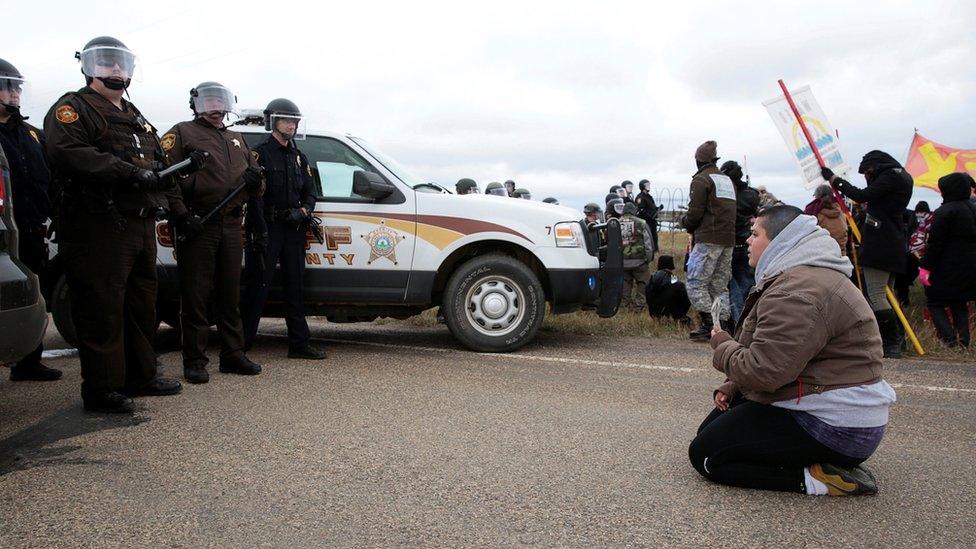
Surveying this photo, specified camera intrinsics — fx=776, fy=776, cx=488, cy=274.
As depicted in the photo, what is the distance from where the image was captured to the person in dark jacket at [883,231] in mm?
7387

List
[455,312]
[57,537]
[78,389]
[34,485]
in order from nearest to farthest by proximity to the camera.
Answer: [57,537]
[34,485]
[78,389]
[455,312]

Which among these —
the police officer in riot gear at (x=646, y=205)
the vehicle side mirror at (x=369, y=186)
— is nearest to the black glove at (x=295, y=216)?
the vehicle side mirror at (x=369, y=186)

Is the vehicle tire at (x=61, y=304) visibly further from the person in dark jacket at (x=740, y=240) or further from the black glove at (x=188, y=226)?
the person in dark jacket at (x=740, y=240)

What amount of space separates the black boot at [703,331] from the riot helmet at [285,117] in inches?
179

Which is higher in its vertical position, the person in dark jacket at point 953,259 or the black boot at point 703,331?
the person in dark jacket at point 953,259

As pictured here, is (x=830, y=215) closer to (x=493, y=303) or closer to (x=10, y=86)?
(x=493, y=303)

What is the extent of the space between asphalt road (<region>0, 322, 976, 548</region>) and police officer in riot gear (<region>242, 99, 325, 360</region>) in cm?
71

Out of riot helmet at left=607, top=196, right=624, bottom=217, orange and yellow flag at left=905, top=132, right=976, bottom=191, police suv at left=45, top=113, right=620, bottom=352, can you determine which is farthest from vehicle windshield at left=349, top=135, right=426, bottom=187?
orange and yellow flag at left=905, top=132, right=976, bottom=191

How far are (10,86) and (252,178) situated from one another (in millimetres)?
1705

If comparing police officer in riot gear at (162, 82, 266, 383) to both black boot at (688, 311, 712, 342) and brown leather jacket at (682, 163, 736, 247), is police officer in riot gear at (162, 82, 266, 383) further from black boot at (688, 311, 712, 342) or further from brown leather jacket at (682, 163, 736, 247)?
black boot at (688, 311, 712, 342)

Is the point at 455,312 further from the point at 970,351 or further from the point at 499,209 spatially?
the point at 970,351

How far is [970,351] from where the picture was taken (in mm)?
7449

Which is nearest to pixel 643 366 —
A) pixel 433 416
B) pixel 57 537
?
pixel 433 416

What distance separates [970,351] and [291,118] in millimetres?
6656
